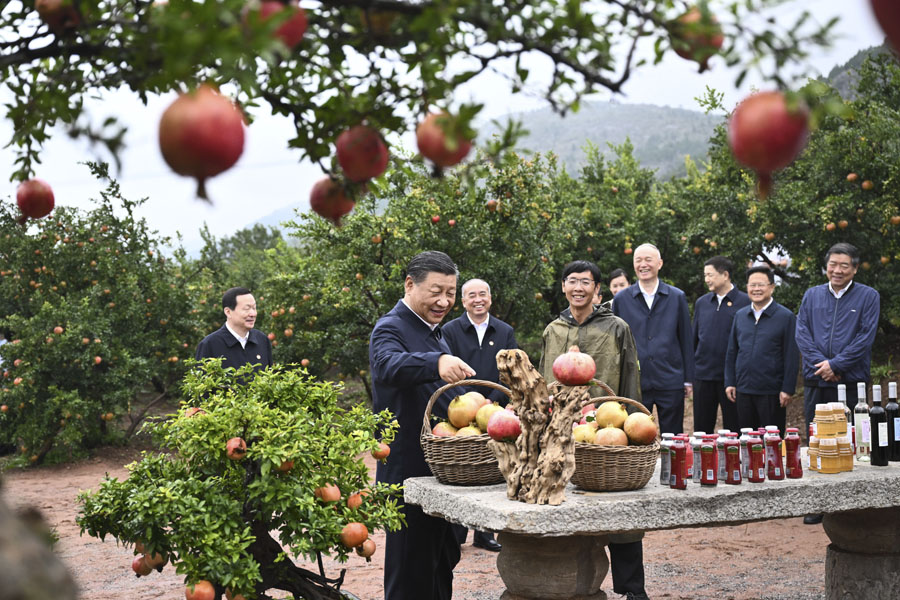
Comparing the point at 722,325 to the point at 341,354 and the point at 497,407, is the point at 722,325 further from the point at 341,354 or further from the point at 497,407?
the point at 341,354

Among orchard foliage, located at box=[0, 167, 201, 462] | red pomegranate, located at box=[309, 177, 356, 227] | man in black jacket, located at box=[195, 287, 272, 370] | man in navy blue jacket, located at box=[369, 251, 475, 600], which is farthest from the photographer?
orchard foliage, located at box=[0, 167, 201, 462]

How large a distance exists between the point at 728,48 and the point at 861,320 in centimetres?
640

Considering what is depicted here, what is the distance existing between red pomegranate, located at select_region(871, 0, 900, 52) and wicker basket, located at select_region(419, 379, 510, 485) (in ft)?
9.88

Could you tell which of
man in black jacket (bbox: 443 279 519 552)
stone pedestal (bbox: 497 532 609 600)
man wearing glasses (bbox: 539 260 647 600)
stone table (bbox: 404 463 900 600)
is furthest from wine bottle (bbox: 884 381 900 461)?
man in black jacket (bbox: 443 279 519 552)

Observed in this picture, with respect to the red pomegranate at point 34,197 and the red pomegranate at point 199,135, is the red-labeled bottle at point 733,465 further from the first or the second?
the red pomegranate at point 199,135

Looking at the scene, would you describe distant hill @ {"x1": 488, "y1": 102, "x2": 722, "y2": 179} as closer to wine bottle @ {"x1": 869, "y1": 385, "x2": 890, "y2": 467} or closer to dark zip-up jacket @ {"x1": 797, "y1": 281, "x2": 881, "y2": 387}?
dark zip-up jacket @ {"x1": 797, "y1": 281, "x2": 881, "y2": 387}

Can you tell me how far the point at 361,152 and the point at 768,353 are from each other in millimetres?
6636

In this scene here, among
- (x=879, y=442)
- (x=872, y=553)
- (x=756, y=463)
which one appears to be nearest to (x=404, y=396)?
(x=756, y=463)

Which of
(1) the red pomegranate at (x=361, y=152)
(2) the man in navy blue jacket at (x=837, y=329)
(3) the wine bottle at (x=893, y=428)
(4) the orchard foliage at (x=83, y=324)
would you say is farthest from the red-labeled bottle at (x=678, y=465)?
(4) the orchard foliage at (x=83, y=324)

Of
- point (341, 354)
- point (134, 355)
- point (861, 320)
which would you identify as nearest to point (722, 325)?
point (861, 320)

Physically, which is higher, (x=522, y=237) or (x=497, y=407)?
(x=522, y=237)

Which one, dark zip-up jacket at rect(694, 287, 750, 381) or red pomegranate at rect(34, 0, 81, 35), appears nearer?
red pomegranate at rect(34, 0, 81, 35)

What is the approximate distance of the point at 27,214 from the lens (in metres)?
1.92

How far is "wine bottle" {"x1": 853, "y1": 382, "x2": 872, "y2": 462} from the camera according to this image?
15.7 ft
